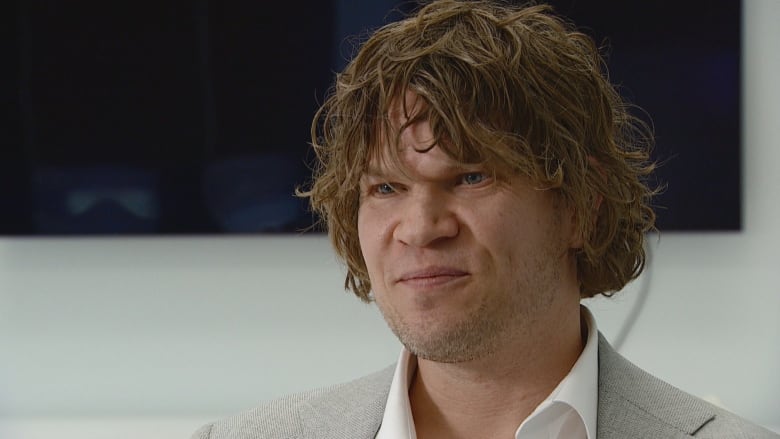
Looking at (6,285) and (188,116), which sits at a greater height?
(188,116)

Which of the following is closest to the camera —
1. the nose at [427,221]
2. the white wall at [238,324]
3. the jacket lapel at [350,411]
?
the nose at [427,221]

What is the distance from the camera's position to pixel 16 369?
287 centimetres

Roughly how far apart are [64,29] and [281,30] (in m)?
0.52

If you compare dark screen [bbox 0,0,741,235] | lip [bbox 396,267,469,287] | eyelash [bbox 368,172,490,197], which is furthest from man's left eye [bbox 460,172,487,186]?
dark screen [bbox 0,0,741,235]

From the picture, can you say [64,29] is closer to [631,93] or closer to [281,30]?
[281,30]

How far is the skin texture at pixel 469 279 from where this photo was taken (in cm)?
134

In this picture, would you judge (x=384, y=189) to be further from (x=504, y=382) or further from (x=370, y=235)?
(x=504, y=382)

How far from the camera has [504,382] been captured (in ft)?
4.64

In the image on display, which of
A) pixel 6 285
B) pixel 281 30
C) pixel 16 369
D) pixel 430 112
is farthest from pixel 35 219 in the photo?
pixel 430 112

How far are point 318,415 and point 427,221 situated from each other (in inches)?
13.3

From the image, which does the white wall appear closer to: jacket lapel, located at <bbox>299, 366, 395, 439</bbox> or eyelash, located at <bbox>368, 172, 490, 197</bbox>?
jacket lapel, located at <bbox>299, 366, 395, 439</bbox>

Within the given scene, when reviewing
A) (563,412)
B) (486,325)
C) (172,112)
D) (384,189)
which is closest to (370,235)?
(384,189)

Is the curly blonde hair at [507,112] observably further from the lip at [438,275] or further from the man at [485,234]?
the lip at [438,275]

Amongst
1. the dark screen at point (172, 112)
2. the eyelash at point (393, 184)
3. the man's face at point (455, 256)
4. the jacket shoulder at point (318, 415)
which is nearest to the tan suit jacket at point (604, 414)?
the jacket shoulder at point (318, 415)
